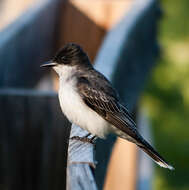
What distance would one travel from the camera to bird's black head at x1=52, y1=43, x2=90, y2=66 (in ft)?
20.5

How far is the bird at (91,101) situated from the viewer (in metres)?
5.51

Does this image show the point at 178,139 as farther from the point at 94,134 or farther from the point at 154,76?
the point at 94,134

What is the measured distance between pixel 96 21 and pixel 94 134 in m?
4.97

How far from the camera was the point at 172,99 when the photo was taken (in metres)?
12.3

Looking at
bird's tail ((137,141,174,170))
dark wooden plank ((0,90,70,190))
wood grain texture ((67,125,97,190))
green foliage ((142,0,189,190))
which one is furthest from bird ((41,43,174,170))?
green foliage ((142,0,189,190))

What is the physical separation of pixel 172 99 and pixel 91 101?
21.5 ft

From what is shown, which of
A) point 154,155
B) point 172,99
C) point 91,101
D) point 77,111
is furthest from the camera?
point 172,99

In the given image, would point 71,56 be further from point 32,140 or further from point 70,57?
point 32,140

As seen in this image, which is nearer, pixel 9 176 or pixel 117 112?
pixel 117 112

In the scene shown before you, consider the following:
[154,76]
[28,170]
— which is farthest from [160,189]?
[28,170]

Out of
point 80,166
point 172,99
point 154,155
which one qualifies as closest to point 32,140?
point 154,155

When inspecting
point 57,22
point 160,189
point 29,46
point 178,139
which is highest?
point 57,22

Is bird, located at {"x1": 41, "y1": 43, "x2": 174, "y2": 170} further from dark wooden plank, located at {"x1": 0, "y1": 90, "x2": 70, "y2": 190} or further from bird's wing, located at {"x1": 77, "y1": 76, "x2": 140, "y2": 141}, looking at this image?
dark wooden plank, located at {"x1": 0, "y1": 90, "x2": 70, "y2": 190}

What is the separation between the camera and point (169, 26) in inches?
566
